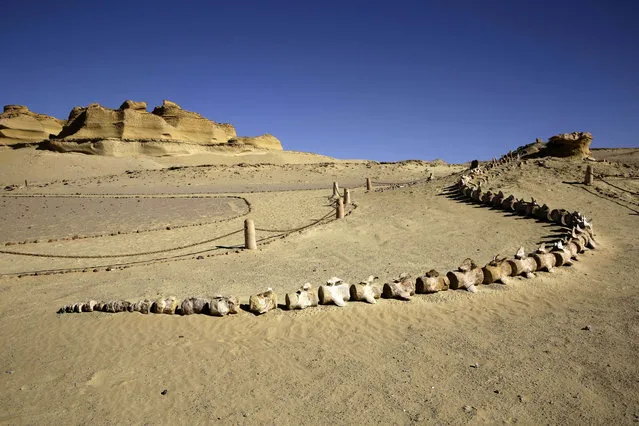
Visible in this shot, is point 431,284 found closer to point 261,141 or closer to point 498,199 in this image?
point 498,199

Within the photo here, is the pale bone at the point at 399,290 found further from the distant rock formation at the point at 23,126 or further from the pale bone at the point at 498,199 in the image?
the distant rock formation at the point at 23,126

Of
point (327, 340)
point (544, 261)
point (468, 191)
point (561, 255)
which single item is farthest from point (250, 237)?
point (468, 191)

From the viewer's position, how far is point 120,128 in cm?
4975

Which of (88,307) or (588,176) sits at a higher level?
(588,176)

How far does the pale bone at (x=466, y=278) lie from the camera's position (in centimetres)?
621

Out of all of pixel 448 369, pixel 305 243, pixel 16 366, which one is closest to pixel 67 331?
pixel 16 366

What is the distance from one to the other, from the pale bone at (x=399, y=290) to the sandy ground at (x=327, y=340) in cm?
19

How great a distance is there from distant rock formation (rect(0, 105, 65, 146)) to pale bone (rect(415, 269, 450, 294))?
63.5 meters

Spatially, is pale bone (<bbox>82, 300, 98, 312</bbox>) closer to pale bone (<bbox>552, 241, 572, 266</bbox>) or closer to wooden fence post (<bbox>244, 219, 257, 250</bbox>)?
wooden fence post (<bbox>244, 219, 257, 250</bbox>)

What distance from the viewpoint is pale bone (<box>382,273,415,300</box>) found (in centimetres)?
595

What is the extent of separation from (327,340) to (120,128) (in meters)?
52.0

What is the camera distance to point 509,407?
3.51m

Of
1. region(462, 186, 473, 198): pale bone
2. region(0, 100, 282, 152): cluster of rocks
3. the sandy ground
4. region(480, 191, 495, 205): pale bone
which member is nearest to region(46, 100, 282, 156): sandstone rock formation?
region(0, 100, 282, 152): cluster of rocks

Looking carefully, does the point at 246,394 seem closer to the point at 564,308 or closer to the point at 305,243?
the point at 564,308
